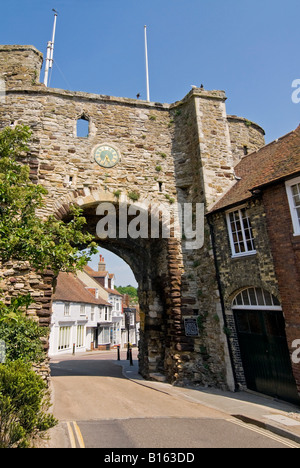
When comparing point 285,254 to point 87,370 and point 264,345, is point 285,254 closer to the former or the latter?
point 264,345

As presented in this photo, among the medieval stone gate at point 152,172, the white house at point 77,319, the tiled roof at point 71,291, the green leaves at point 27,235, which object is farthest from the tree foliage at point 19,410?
the tiled roof at point 71,291

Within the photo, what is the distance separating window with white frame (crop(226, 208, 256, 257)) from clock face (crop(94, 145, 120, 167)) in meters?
5.26

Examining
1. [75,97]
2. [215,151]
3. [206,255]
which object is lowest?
[206,255]

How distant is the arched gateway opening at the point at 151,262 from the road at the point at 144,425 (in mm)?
2737

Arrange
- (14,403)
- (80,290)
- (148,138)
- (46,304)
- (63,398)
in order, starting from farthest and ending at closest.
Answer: (80,290) → (148,138) → (46,304) → (63,398) → (14,403)

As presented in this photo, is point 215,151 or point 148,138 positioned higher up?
point 148,138

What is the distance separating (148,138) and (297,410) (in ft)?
36.8

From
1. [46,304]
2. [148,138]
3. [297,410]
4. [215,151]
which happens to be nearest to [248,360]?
[297,410]

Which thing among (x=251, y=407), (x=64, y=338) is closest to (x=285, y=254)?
(x=251, y=407)

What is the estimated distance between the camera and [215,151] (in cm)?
1246

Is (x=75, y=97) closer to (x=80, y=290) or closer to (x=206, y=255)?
(x=206, y=255)

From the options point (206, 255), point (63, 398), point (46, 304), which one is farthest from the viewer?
point (206, 255)

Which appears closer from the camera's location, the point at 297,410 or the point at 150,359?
the point at 297,410

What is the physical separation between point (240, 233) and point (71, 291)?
80.7 ft
